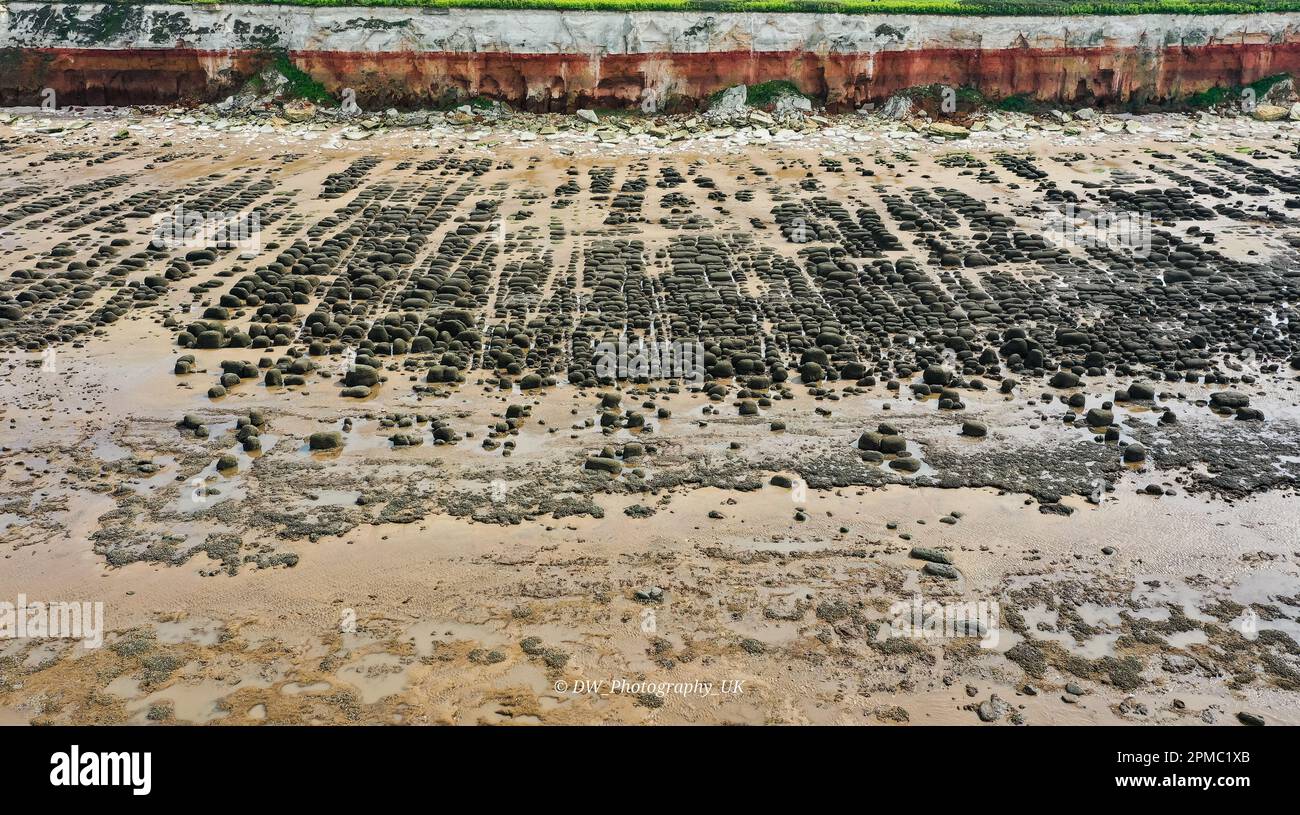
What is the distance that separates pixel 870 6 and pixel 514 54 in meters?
12.2

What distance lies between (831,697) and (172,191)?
981 inches

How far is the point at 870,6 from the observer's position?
40094 mm

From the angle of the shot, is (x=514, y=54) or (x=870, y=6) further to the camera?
(x=870, y=6)

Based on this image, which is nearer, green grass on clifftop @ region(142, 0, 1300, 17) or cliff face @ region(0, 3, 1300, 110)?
cliff face @ region(0, 3, 1300, 110)

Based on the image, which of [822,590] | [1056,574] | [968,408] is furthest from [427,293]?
[1056,574]

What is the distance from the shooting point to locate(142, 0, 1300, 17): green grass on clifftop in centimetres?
3947

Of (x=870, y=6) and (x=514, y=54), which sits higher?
(x=870, y=6)

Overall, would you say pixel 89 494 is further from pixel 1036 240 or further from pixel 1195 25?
pixel 1195 25

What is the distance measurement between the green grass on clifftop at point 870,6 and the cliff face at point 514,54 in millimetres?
302

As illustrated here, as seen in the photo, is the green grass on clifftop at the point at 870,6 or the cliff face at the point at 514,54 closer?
the cliff face at the point at 514,54

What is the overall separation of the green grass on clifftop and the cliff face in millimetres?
302

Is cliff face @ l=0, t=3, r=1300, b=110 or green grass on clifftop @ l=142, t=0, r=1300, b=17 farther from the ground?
green grass on clifftop @ l=142, t=0, r=1300, b=17

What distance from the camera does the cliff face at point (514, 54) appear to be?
39094mm

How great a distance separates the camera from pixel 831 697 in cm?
1116
